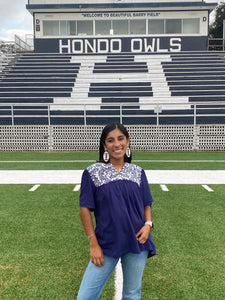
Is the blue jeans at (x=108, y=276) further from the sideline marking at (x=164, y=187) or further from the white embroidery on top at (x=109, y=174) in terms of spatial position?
the sideline marking at (x=164, y=187)

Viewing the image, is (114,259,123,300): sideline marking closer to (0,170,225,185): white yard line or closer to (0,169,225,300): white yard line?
(0,169,225,300): white yard line

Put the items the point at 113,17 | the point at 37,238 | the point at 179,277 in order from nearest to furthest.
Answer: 1. the point at 179,277
2. the point at 37,238
3. the point at 113,17

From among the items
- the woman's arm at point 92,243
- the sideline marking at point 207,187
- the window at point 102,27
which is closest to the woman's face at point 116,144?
the woman's arm at point 92,243

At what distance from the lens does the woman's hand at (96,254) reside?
6.93ft

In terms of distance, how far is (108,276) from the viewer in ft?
7.22

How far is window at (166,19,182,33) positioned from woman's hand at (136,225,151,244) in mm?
27101

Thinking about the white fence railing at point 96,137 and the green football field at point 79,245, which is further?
the white fence railing at point 96,137

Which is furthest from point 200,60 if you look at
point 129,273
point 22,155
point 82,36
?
point 129,273

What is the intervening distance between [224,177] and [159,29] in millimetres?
21146

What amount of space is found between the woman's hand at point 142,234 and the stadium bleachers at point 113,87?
14.7 metres

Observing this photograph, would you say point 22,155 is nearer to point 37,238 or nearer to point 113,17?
point 37,238

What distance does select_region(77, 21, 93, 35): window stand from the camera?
87.7ft

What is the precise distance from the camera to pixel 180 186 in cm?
754

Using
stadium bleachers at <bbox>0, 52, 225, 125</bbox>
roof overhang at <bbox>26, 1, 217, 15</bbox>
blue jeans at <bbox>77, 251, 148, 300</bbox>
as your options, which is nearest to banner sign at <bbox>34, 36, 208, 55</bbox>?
stadium bleachers at <bbox>0, 52, 225, 125</bbox>
